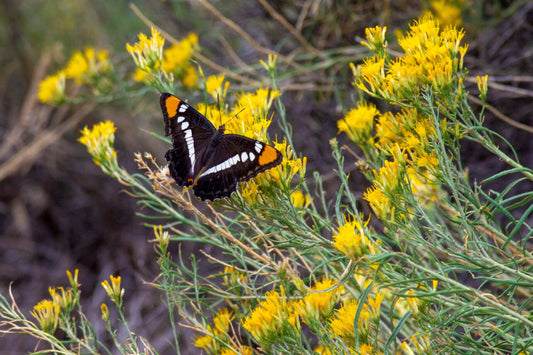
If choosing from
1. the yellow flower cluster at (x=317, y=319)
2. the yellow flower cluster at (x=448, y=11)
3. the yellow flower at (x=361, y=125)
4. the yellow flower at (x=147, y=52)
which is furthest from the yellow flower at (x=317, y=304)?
the yellow flower cluster at (x=448, y=11)

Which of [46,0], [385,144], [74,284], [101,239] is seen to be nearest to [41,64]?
[46,0]

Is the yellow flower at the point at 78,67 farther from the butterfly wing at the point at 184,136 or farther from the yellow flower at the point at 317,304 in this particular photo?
the yellow flower at the point at 317,304

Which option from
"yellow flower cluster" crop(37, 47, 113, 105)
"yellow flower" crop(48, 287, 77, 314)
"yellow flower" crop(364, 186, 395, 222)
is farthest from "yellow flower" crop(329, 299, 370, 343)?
"yellow flower cluster" crop(37, 47, 113, 105)

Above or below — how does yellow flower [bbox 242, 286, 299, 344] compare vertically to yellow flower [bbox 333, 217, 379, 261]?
below

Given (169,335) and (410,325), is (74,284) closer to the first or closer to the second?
(410,325)

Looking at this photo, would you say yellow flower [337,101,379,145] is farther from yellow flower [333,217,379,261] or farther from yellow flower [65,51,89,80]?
yellow flower [65,51,89,80]

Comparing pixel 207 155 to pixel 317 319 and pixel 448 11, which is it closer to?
pixel 317 319
